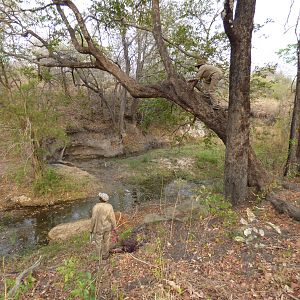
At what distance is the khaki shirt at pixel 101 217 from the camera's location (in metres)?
6.04

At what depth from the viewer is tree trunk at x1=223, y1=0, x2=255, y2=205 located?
624cm

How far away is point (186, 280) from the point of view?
3.80m

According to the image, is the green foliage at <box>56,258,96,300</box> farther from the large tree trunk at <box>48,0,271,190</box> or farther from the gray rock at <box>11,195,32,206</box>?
the gray rock at <box>11,195,32,206</box>

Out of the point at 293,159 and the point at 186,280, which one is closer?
the point at 186,280

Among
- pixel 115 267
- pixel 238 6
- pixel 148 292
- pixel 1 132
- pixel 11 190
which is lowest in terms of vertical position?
pixel 11 190

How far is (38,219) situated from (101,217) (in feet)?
18.7

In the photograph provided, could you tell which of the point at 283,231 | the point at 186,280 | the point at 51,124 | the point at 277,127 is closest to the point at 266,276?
the point at 186,280

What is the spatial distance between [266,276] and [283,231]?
161 cm

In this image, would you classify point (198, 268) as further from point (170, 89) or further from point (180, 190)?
point (180, 190)

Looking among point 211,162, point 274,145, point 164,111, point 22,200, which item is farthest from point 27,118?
point 274,145

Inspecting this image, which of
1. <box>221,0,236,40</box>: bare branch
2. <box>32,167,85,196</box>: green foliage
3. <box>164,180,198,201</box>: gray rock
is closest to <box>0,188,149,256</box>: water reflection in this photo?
<box>32,167,85,196</box>: green foliage

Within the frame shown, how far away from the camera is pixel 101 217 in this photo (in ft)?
19.9

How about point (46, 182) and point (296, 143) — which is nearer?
point (296, 143)

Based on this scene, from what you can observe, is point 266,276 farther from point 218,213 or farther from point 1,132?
point 1,132
